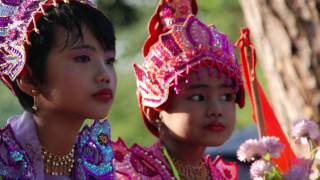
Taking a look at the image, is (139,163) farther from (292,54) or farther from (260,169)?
(292,54)

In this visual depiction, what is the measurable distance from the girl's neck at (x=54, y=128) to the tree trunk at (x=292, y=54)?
142 cm

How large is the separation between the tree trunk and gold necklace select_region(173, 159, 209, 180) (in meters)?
0.79

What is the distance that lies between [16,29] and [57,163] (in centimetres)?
39

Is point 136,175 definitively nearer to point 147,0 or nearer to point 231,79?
point 231,79

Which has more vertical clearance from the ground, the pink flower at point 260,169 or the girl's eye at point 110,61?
the girl's eye at point 110,61

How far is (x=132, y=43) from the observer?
33.2ft

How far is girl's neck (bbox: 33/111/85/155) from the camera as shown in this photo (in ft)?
9.34

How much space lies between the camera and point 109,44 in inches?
114

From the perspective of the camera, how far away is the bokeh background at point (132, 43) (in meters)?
9.73

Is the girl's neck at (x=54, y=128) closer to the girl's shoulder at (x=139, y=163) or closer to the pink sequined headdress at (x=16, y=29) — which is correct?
the pink sequined headdress at (x=16, y=29)

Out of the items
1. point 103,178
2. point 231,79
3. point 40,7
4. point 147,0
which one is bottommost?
point 103,178

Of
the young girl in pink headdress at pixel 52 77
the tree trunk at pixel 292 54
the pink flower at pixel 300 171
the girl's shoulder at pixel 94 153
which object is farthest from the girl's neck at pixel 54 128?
the tree trunk at pixel 292 54

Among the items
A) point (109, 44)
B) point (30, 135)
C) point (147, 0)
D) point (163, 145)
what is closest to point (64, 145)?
point (30, 135)

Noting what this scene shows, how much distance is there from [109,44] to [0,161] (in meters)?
0.45
